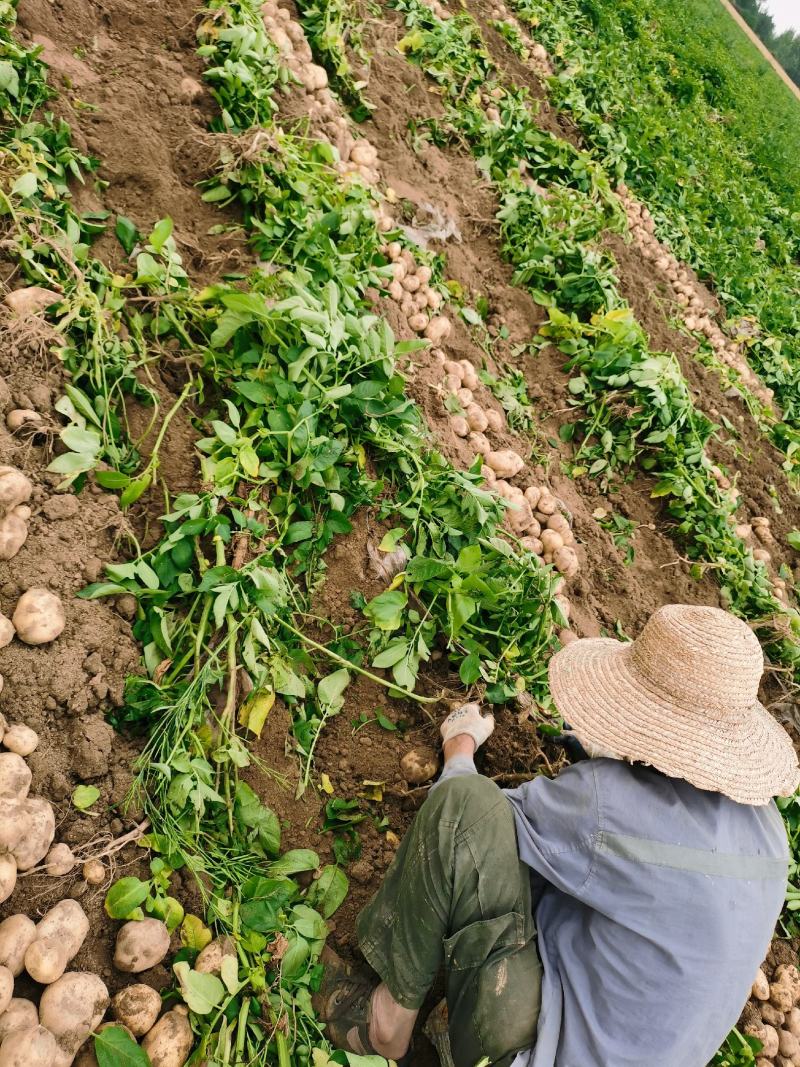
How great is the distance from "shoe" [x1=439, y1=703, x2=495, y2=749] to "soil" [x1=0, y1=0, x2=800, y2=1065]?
0.26 feet

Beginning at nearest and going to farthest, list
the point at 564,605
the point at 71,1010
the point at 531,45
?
the point at 71,1010 < the point at 564,605 < the point at 531,45

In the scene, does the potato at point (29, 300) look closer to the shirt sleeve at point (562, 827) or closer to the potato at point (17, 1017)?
the potato at point (17, 1017)

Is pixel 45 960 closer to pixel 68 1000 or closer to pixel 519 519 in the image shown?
pixel 68 1000

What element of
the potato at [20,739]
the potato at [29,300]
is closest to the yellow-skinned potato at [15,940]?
the potato at [20,739]

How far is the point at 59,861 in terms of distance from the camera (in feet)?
5.19

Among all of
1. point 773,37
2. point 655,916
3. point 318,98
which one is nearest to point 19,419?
point 655,916

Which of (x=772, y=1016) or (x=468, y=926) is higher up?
(x=468, y=926)

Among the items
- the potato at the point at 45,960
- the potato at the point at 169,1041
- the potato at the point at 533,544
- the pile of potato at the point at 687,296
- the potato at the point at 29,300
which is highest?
the pile of potato at the point at 687,296

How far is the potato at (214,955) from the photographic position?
5.46 feet

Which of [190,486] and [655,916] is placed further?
[190,486]

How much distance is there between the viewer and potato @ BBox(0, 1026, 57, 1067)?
1296 millimetres

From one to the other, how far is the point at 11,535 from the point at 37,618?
0.22 meters

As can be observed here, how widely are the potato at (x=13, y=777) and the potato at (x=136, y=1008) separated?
0.47 m

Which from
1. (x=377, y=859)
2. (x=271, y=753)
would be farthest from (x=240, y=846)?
(x=377, y=859)
